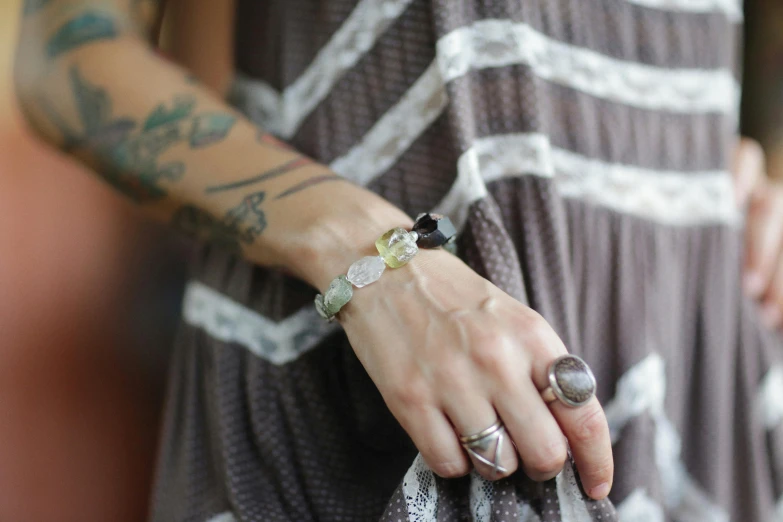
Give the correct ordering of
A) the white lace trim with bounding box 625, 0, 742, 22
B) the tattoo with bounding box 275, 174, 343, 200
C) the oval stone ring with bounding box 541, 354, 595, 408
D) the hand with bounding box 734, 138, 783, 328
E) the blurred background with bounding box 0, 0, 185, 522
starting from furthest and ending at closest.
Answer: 1. the blurred background with bounding box 0, 0, 185, 522
2. the hand with bounding box 734, 138, 783, 328
3. the white lace trim with bounding box 625, 0, 742, 22
4. the tattoo with bounding box 275, 174, 343, 200
5. the oval stone ring with bounding box 541, 354, 595, 408

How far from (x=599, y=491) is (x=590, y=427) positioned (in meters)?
0.06

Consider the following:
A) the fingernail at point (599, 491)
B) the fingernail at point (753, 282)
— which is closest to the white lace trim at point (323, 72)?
the fingernail at point (599, 491)

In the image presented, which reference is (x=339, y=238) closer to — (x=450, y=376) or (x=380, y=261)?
(x=380, y=261)

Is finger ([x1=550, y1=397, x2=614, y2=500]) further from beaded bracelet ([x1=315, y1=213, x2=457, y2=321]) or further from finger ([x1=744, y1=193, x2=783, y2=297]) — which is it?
finger ([x1=744, y1=193, x2=783, y2=297])

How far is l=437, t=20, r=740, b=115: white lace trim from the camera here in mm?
510

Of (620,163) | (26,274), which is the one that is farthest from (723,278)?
(26,274)

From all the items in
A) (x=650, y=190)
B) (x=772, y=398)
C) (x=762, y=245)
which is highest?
(x=650, y=190)

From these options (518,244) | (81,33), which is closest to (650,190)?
(518,244)

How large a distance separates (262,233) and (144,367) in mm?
552

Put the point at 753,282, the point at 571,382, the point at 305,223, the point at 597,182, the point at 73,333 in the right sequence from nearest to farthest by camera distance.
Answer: the point at 571,382 < the point at 305,223 < the point at 597,182 < the point at 753,282 < the point at 73,333

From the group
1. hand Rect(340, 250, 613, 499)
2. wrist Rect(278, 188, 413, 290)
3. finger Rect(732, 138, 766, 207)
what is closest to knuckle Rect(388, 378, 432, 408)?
hand Rect(340, 250, 613, 499)

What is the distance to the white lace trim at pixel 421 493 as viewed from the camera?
1.30 feet

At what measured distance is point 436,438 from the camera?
0.37m

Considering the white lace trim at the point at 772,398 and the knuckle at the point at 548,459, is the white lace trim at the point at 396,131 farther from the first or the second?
the white lace trim at the point at 772,398
